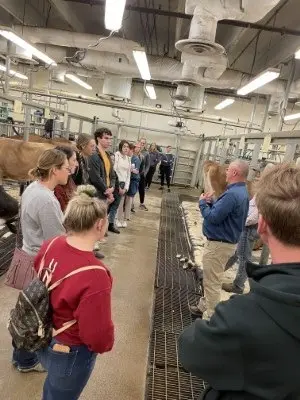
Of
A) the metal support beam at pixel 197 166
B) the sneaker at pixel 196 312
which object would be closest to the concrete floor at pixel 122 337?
the sneaker at pixel 196 312

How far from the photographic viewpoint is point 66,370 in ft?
4.99

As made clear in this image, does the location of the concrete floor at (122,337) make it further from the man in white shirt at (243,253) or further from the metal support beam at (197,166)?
the metal support beam at (197,166)

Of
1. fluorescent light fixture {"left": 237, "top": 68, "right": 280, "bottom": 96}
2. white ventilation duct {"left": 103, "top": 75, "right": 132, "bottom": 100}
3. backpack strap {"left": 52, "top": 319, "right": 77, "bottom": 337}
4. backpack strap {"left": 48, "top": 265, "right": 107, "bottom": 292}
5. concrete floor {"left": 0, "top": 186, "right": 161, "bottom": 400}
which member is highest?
white ventilation duct {"left": 103, "top": 75, "right": 132, "bottom": 100}

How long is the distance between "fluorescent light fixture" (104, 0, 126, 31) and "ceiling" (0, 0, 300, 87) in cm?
225

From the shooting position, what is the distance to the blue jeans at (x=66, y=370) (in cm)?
152

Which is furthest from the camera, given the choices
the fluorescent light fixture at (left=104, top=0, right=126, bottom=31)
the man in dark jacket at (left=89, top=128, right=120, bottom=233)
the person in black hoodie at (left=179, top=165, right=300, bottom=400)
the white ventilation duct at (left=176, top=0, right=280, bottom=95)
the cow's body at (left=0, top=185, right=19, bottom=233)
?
the man in dark jacket at (left=89, top=128, right=120, bottom=233)

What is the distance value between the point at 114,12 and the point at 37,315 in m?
3.62

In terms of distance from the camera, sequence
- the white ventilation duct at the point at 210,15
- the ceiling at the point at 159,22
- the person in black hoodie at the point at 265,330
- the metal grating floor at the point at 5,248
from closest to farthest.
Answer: the person in black hoodie at the point at 265,330, the metal grating floor at the point at 5,248, the white ventilation duct at the point at 210,15, the ceiling at the point at 159,22

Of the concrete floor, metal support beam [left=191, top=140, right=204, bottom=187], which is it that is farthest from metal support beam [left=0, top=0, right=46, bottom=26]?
metal support beam [left=191, top=140, right=204, bottom=187]

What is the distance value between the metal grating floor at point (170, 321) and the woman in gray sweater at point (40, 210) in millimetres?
906

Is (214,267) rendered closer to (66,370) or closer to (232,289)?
(232,289)

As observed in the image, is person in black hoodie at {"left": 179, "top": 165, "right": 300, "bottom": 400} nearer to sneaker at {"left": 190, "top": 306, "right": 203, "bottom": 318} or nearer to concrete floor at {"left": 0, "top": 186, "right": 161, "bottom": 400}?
concrete floor at {"left": 0, "top": 186, "right": 161, "bottom": 400}

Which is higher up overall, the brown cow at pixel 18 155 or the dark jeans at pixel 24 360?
the brown cow at pixel 18 155

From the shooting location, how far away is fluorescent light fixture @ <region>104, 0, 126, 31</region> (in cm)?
364
